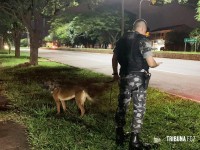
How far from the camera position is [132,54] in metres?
Answer: 4.34

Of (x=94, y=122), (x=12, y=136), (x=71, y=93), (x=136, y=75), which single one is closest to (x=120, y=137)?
(x=136, y=75)

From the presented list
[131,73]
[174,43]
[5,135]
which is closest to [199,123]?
[131,73]

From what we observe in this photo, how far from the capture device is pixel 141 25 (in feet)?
14.3

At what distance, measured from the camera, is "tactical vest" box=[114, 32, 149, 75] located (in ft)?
14.1

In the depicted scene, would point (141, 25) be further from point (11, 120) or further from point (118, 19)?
point (118, 19)

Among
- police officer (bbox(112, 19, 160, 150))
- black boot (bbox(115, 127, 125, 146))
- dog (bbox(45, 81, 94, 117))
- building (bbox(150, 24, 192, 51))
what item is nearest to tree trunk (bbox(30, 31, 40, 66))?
dog (bbox(45, 81, 94, 117))

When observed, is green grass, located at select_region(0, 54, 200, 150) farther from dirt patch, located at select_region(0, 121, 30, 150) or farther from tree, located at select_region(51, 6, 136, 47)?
tree, located at select_region(51, 6, 136, 47)

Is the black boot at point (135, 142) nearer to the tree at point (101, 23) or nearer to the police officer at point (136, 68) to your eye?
the police officer at point (136, 68)

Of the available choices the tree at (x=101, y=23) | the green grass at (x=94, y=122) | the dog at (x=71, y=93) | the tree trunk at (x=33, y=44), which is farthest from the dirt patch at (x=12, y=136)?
the tree at (x=101, y=23)

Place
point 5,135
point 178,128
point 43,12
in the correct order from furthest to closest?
point 43,12 < point 178,128 < point 5,135

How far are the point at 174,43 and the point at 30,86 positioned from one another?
43.0 meters

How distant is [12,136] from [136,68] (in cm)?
253

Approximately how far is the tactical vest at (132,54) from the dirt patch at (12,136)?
1998 millimetres

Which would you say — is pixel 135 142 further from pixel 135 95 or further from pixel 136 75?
pixel 136 75
